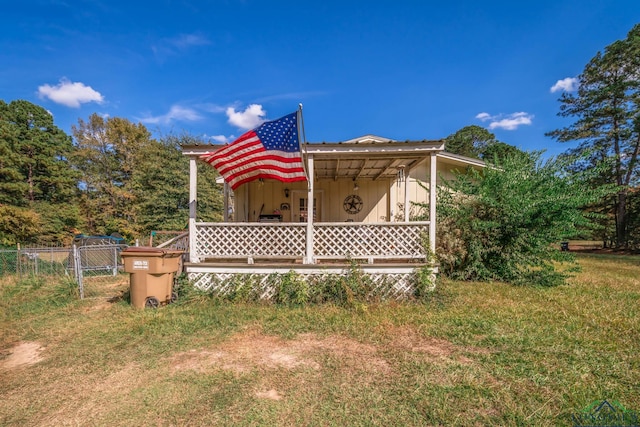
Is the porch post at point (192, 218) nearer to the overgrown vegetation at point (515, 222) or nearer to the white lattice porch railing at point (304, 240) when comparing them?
the white lattice porch railing at point (304, 240)

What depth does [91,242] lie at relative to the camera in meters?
12.5

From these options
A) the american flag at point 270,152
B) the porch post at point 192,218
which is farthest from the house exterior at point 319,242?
the american flag at point 270,152

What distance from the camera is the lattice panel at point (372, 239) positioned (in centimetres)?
559

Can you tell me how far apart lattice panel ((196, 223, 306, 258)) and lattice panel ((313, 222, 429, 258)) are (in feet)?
1.53

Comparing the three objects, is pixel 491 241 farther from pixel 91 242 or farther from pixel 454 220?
pixel 91 242

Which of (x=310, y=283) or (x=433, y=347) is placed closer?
(x=433, y=347)

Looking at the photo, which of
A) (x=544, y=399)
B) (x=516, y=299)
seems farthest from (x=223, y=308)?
(x=516, y=299)

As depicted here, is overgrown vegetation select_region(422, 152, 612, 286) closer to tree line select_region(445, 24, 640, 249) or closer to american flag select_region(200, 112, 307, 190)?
american flag select_region(200, 112, 307, 190)

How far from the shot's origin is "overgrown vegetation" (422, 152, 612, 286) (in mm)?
6297

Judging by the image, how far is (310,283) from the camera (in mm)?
5309

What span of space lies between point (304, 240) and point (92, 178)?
79.0 ft

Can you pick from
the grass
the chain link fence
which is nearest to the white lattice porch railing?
the grass

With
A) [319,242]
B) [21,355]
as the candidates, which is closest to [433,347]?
[319,242]

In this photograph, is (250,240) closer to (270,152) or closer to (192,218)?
(192,218)
